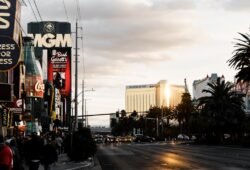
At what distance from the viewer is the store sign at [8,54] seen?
67.4 feet

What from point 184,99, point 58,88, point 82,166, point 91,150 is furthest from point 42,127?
point 184,99

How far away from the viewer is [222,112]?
85000 millimetres

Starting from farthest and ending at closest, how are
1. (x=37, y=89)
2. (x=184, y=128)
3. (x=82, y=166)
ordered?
(x=184, y=128) → (x=37, y=89) → (x=82, y=166)

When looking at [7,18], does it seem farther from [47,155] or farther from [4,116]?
[4,116]

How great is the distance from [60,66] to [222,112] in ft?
94.6

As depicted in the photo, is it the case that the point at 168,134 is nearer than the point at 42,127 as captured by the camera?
No

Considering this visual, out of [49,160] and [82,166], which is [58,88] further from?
[49,160]

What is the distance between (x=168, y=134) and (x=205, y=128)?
2528 inches

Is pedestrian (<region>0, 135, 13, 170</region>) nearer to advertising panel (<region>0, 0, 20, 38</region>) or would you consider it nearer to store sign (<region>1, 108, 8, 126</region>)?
advertising panel (<region>0, 0, 20, 38</region>)

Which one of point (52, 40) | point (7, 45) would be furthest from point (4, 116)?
point (52, 40)

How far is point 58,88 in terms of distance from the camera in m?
71.7

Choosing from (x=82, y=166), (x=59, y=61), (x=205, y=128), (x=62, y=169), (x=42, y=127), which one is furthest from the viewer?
(x=205, y=128)

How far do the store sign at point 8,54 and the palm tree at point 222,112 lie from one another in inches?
2606

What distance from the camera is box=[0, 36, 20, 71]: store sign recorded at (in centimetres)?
2055
